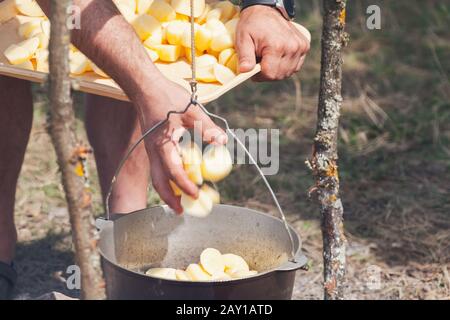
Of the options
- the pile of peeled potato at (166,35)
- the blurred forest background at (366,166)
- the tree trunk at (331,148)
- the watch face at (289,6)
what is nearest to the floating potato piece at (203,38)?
the pile of peeled potato at (166,35)

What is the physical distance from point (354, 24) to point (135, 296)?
309 cm

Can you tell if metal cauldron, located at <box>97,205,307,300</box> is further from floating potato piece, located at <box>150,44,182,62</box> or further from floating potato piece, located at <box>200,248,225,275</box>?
floating potato piece, located at <box>150,44,182,62</box>

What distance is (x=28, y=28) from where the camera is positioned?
2.18 meters

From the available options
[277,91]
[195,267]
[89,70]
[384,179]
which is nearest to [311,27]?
[277,91]

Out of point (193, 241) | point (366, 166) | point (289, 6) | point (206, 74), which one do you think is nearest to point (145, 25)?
point (206, 74)

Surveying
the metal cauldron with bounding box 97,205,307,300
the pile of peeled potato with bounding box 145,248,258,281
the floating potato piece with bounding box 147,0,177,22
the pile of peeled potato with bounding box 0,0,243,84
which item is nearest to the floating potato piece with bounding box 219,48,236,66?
the pile of peeled potato with bounding box 0,0,243,84

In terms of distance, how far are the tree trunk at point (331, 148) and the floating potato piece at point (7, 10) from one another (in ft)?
3.09

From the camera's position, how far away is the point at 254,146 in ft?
11.0

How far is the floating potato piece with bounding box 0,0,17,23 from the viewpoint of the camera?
229cm

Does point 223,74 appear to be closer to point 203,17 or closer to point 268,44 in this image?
point 268,44

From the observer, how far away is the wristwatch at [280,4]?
216 cm

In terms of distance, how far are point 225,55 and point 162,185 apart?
0.59 m

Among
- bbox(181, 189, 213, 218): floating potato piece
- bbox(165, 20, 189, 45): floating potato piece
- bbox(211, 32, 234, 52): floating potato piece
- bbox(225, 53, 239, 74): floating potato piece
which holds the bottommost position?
bbox(181, 189, 213, 218): floating potato piece

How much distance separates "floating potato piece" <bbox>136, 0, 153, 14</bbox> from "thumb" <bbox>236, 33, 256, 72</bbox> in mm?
315
